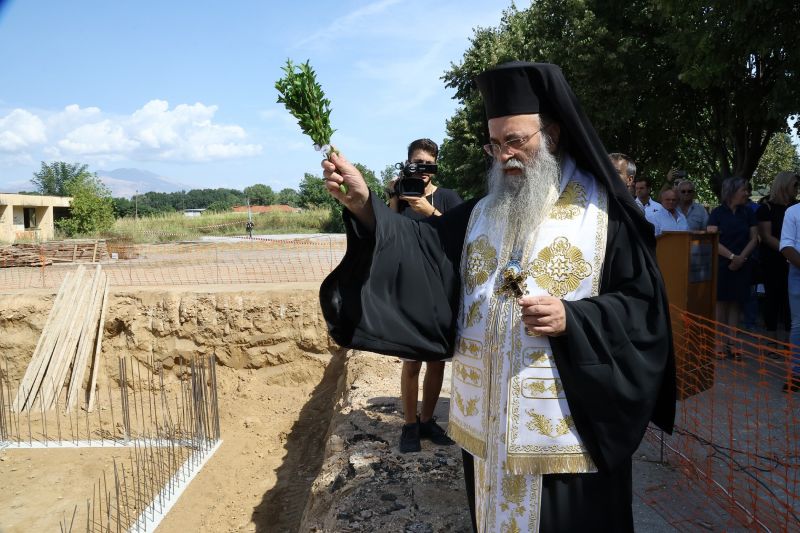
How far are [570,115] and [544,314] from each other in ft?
2.20

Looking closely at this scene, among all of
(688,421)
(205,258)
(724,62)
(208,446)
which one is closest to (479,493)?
(688,421)

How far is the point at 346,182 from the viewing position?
209cm

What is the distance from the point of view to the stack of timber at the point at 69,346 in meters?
8.45

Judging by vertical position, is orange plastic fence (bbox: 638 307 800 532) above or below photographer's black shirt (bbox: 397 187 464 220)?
below

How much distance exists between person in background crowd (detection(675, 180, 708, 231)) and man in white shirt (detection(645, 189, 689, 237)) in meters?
0.14

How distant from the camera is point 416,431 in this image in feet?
14.0

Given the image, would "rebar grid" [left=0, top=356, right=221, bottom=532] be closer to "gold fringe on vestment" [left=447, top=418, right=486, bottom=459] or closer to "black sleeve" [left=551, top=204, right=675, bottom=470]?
"gold fringe on vestment" [left=447, top=418, right=486, bottom=459]

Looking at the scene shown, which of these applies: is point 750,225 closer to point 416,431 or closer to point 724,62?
point 416,431

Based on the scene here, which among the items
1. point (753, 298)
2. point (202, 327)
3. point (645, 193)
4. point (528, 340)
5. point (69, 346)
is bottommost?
point (69, 346)

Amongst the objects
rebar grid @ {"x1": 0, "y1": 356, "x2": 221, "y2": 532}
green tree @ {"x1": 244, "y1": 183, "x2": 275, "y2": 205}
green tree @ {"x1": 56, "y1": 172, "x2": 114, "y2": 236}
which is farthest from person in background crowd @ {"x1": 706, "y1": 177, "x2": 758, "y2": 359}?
green tree @ {"x1": 244, "y1": 183, "x2": 275, "y2": 205}

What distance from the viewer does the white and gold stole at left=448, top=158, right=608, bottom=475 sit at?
202cm

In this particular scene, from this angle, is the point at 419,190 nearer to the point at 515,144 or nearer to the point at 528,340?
the point at 515,144

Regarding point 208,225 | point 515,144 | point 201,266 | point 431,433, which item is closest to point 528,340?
point 515,144

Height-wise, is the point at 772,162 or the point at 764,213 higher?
the point at 772,162
